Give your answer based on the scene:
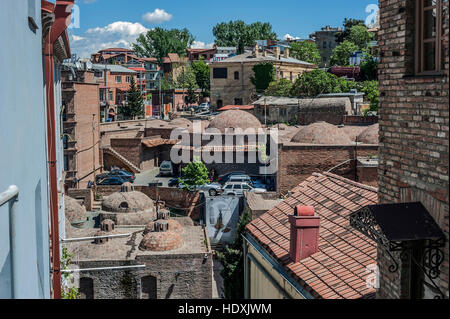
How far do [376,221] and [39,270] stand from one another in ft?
11.4

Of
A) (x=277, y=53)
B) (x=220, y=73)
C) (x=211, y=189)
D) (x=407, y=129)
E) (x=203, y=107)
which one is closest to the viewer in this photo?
(x=407, y=129)

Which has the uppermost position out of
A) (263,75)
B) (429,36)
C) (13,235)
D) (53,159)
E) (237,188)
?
(263,75)

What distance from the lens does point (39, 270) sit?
6.28m

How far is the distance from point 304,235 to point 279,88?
48694 mm

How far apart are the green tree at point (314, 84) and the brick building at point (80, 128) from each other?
19411 mm

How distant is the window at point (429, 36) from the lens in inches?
209

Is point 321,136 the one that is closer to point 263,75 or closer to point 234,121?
point 234,121

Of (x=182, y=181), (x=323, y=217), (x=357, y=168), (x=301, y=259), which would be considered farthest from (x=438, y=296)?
(x=182, y=181)

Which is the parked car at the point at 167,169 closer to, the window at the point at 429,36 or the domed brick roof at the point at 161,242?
the domed brick roof at the point at 161,242

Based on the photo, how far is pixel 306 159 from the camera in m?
30.8

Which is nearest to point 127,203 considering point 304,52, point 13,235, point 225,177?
point 225,177

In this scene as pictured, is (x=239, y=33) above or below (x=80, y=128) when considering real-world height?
above

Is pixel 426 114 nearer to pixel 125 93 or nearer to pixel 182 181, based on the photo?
pixel 182 181
